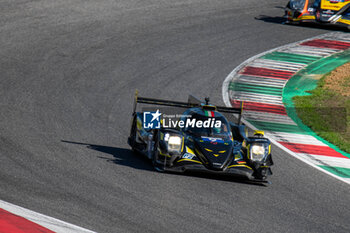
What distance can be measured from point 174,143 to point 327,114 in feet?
25.0

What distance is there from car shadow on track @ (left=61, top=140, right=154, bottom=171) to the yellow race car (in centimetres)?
1508

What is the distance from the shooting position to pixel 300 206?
10.6 metres

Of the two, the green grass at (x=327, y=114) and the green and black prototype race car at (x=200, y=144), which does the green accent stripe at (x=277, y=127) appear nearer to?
the green grass at (x=327, y=114)

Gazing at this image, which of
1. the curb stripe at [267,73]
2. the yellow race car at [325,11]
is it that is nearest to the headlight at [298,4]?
the yellow race car at [325,11]

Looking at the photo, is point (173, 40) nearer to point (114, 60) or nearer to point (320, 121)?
point (114, 60)

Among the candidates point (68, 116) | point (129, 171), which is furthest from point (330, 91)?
point (129, 171)

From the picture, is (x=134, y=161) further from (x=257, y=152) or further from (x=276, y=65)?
(x=276, y=65)

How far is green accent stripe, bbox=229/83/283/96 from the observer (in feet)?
63.0

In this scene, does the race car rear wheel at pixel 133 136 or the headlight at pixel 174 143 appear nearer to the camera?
the headlight at pixel 174 143

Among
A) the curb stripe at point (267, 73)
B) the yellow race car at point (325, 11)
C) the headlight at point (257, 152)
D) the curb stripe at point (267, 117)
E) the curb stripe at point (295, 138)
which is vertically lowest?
the curb stripe at point (295, 138)

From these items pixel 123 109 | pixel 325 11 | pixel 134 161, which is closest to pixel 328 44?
pixel 325 11

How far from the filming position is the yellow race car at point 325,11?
25438 mm

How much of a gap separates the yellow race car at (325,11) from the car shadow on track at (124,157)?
15.1 m

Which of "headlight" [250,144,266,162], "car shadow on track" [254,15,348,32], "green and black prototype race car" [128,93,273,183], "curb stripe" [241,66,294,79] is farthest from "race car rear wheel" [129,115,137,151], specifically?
"car shadow on track" [254,15,348,32]
